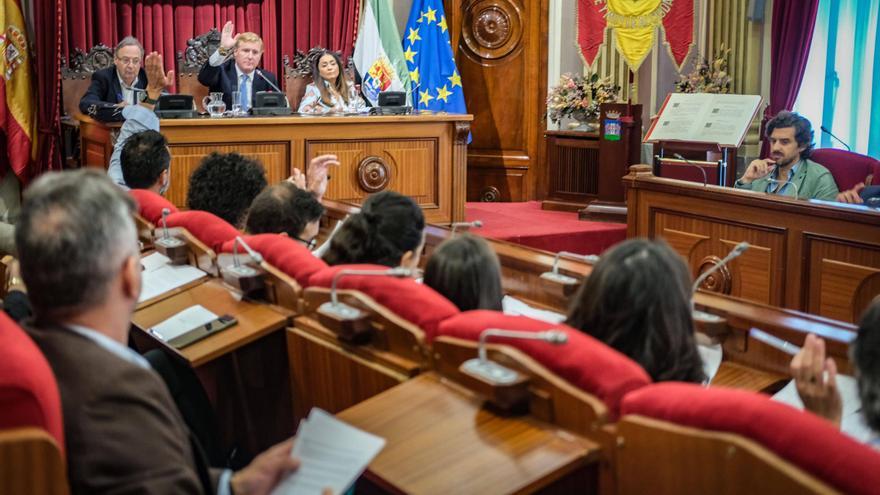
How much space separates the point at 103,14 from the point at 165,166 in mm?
3428

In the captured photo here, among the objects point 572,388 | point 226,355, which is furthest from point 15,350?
point 226,355

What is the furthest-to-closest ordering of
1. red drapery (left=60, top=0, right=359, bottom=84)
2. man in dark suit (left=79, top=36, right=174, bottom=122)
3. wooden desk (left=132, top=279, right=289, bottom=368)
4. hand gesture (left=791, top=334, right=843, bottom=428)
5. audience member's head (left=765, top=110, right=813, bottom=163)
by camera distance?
red drapery (left=60, top=0, right=359, bottom=84), man in dark suit (left=79, top=36, right=174, bottom=122), audience member's head (left=765, top=110, right=813, bottom=163), wooden desk (left=132, top=279, right=289, bottom=368), hand gesture (left=791, top=334, right=843, bottom=428)

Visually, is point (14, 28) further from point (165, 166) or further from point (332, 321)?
point (332, 321)

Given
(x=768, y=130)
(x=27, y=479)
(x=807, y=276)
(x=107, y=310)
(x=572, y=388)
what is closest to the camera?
(x=27, y=479)

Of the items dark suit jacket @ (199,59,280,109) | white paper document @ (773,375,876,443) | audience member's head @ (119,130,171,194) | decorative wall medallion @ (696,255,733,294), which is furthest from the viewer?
dark suit jacket @ (199,59,280,109)

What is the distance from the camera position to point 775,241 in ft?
14.6

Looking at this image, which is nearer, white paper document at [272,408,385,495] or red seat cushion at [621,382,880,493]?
red seat cushion at [621,382,880,493]

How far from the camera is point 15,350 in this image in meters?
1.53

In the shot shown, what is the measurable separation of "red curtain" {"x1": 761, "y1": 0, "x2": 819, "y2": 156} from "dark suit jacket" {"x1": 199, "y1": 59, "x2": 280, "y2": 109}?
336 cm

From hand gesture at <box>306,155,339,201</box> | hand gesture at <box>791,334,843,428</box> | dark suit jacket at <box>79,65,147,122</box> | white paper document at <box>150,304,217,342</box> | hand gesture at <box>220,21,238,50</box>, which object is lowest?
white paper document at <box>150,304,217,342</box>

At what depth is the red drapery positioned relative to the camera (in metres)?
7.35

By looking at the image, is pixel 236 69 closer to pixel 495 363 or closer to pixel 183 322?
pixel 183 322

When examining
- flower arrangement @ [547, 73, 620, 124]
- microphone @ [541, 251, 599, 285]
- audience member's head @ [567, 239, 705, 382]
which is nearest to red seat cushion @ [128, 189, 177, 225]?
microphone @ [541, 251, 599, 285]

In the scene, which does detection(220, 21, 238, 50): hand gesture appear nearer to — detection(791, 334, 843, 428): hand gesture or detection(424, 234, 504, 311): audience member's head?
detection(424, 234, 504, 311): audience member's head
